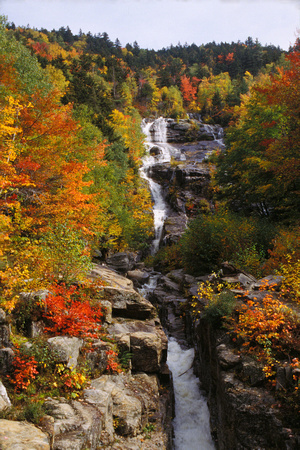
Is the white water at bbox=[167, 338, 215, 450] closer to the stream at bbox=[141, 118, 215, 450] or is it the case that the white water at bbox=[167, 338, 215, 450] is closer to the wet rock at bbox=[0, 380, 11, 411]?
the stream at bbox=[141, 118, 215, 450]

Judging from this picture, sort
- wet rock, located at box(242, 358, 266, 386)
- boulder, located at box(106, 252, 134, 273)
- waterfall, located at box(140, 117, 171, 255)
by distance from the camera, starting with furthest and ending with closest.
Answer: waterfall, located at box(140, 117, 171, 255) → boulder, located at box(106, 252, 134, 273) → wet rock, located at box(242, 358, 266, 386)

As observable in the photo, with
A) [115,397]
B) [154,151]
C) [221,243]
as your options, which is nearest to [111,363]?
[115,397]

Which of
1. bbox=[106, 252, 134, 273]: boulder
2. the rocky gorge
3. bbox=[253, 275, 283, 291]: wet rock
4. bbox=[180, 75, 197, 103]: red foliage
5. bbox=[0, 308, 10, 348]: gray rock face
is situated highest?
bbox=[180, 75, 197, 103]: red foliage

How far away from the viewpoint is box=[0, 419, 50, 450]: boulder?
349 cm

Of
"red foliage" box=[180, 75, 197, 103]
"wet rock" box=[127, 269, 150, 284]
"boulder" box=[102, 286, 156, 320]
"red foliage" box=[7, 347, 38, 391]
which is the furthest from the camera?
"red foliage" box=[180, 75, 197, 103]

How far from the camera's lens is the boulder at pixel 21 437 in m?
3.49

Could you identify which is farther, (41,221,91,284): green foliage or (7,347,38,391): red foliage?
(41,221,91,284): green foliage

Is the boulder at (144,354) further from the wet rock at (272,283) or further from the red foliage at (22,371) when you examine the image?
the wet rock at (272,283)

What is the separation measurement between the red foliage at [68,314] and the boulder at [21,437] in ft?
9.00

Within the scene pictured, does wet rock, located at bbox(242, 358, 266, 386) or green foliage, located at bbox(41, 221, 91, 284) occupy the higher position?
green foliage, located at bbox(41, 221, 91, 284)

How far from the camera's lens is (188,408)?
9.97 m

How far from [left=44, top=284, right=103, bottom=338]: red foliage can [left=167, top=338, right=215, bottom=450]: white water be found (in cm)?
493

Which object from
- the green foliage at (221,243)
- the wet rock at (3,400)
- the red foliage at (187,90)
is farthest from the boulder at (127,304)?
the red foliage at (187,90)

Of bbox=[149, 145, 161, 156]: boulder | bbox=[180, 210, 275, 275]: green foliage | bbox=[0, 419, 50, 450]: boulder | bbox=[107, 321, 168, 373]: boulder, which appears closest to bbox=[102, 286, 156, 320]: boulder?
bbox=[107, 321, 168, 373]: boulder
